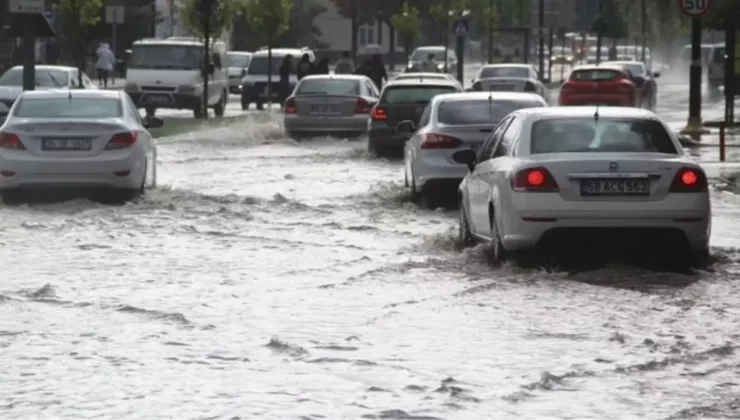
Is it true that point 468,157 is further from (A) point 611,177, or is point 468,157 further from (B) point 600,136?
(A) point 611,177

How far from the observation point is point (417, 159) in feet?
79.8

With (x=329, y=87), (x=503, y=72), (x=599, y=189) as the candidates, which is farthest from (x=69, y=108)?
(x=503, y=72)

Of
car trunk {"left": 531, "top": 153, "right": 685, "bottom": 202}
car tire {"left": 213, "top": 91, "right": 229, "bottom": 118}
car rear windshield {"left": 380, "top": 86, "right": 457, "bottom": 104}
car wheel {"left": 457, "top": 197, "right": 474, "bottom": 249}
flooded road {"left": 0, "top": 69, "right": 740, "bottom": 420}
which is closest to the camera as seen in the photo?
flooded road {"left": 0, "top": 69, "right": 740, "bottom": 420}

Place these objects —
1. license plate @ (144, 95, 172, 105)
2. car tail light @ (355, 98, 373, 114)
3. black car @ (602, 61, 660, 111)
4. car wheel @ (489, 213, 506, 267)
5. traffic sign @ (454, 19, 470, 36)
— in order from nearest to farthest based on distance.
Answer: car wheel @ (489, 213, 506, 267)
car tail light @ (355, 98, 373, 114)
license plate @ (144, 95, 172, 105)
black car @ (602, 61, 660, 111)
traffic sign @ (454, 19, 470, 36)

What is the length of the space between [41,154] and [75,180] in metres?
0.46

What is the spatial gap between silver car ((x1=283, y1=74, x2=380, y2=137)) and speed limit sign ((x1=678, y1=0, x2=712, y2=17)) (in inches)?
247

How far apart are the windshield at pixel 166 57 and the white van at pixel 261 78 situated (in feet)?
22.6

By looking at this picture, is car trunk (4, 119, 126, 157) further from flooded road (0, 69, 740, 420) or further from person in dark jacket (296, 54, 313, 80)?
person in dark jacket (296, 54, 313, 80)

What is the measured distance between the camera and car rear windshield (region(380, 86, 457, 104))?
34.4 metres

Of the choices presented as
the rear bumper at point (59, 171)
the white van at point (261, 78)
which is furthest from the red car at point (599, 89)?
the rear bumper at point (59, 171)

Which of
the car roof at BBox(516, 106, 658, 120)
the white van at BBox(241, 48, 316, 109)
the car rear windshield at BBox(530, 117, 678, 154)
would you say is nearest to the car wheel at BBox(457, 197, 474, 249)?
the car roof at BBox(516, 106, 658, 120)

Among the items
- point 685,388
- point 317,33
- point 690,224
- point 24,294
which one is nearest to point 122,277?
point 24,294

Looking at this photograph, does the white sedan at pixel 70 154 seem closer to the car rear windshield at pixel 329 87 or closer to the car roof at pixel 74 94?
the car roof at pixel 74 94

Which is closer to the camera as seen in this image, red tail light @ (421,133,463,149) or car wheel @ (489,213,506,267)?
car wheel @ (489,213,506,267)
